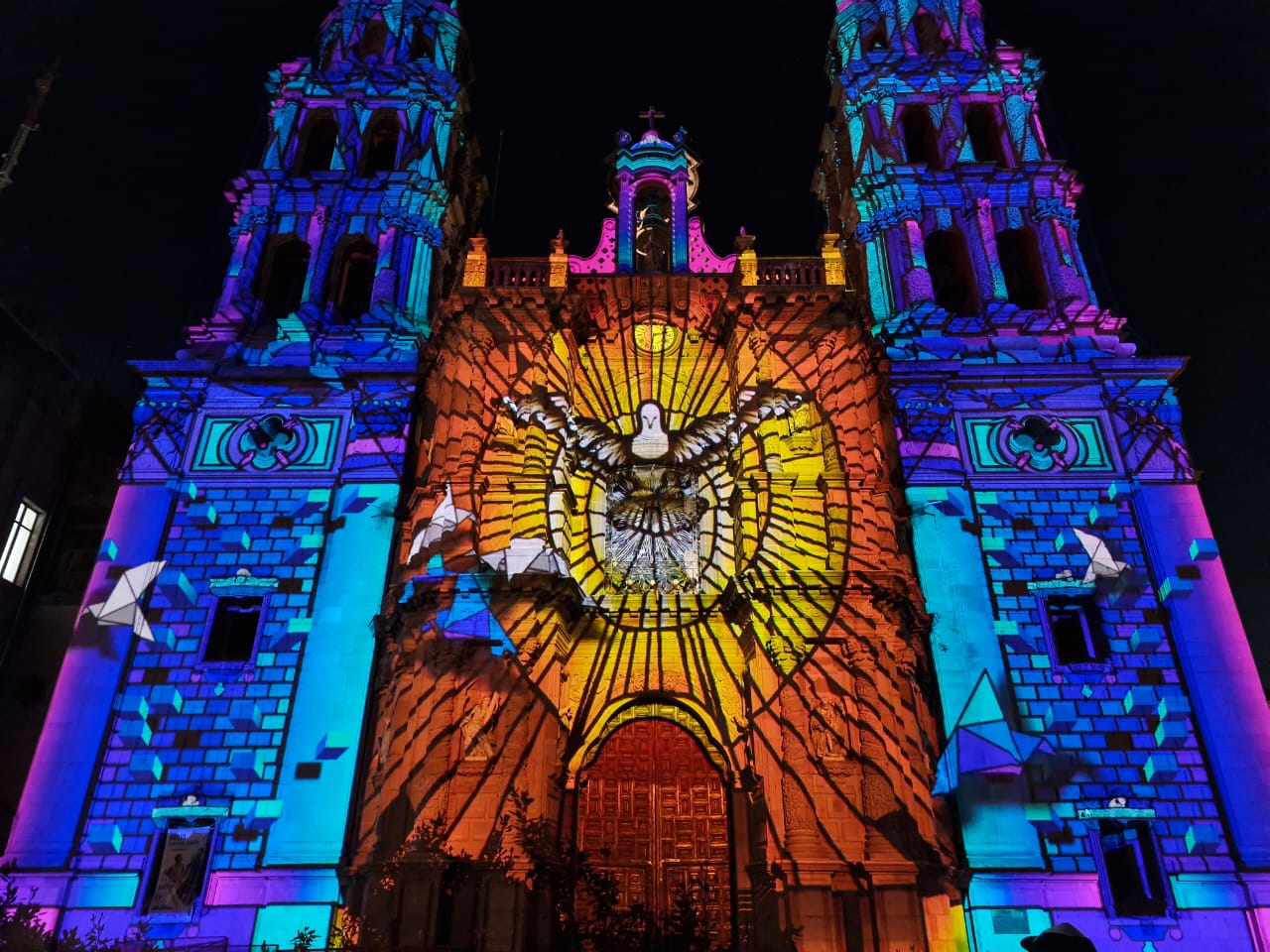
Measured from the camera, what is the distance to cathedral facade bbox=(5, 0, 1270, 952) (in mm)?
17344

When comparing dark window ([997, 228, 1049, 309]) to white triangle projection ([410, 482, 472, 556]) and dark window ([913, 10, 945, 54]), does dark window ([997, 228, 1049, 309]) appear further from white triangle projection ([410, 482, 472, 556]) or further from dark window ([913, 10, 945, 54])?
white triangle projection ([410, 482, 472, 556])

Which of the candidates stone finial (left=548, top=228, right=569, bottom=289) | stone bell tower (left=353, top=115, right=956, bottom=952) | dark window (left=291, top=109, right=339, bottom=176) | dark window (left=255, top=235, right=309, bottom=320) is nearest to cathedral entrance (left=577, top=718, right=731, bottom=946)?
stone bell tower (left=353, top=115, right=956, bottom=952)

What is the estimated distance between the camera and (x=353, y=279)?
2772 centimetres

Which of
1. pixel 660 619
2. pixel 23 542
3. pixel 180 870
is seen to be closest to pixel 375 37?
pixel 23 542

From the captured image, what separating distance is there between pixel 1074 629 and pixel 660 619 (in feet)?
29.1

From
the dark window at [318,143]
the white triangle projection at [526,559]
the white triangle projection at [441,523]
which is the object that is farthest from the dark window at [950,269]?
the dark window at [318,143]

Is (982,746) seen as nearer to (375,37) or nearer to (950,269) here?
(950,269)

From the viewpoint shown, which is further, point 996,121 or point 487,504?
point 996,121

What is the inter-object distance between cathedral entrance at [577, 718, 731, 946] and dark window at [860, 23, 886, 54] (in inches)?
935

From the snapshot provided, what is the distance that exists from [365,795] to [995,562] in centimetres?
1403

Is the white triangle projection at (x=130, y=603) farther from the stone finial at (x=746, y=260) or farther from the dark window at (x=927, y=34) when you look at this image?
the dark window at (x=927, y=34)

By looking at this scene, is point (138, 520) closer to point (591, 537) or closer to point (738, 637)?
point (591, 537)

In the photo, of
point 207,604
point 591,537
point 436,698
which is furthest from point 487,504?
point 207,604

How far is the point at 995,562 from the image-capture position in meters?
20.7
